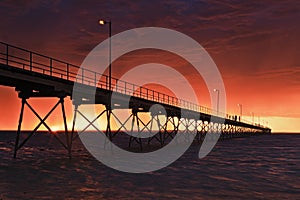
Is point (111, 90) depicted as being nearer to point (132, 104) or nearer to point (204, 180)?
point (132, 104)

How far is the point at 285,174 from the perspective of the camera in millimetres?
21625

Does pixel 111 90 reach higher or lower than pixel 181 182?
higher

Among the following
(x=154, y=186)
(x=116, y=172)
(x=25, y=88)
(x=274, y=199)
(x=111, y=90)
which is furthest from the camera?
(x=111, y=90)

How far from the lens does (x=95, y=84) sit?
2966 cm

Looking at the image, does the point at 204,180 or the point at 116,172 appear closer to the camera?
the point at 204,180

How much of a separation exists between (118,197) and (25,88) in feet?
45.3

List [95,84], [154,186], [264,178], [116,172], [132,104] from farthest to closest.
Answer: [132,104]
[95,84]
[116,172]
[264,178]
[154,186]

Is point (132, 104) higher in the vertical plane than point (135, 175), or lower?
higher

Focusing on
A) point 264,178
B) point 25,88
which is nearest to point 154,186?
point 264,178

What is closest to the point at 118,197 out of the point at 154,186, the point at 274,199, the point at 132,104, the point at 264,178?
the point at 154,186

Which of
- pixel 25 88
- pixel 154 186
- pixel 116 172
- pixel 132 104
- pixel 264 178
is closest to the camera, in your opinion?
pixel 154 186

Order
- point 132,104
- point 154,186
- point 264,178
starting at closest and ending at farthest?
point 154,186
point 264,178
point 132,104

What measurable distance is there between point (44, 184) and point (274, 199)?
943cm

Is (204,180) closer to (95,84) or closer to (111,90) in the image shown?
(95,84)
